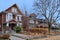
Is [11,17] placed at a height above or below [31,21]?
above

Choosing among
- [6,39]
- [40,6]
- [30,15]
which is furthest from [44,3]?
[6,39]

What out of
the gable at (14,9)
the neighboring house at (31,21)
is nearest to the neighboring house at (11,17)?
the gable at (14,9)

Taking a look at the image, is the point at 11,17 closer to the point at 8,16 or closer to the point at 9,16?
the point at 9,16

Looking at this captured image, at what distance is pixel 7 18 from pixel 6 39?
2430 centimetres

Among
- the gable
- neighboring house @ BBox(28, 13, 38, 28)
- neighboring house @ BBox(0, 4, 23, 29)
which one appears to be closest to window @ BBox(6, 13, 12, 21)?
neighboring house @ BBox(0, 4, 23, 29)

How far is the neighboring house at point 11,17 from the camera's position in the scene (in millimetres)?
50219

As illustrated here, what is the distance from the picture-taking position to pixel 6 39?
1058 inches

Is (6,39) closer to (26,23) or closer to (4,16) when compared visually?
(4,16)

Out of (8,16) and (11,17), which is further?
(11,17)

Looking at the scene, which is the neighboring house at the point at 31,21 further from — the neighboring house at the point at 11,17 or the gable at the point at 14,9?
the gable at the point at 14,9

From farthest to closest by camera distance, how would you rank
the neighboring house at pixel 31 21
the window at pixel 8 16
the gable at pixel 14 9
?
the gable at pixel 14 9 → the neighboring house at pixel 31 21 → the window at pixel 8 16

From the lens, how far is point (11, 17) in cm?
5156

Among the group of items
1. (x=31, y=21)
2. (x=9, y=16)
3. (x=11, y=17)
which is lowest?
(x=31, y=21)

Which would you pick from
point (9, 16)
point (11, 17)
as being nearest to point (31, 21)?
point (11, 17)
